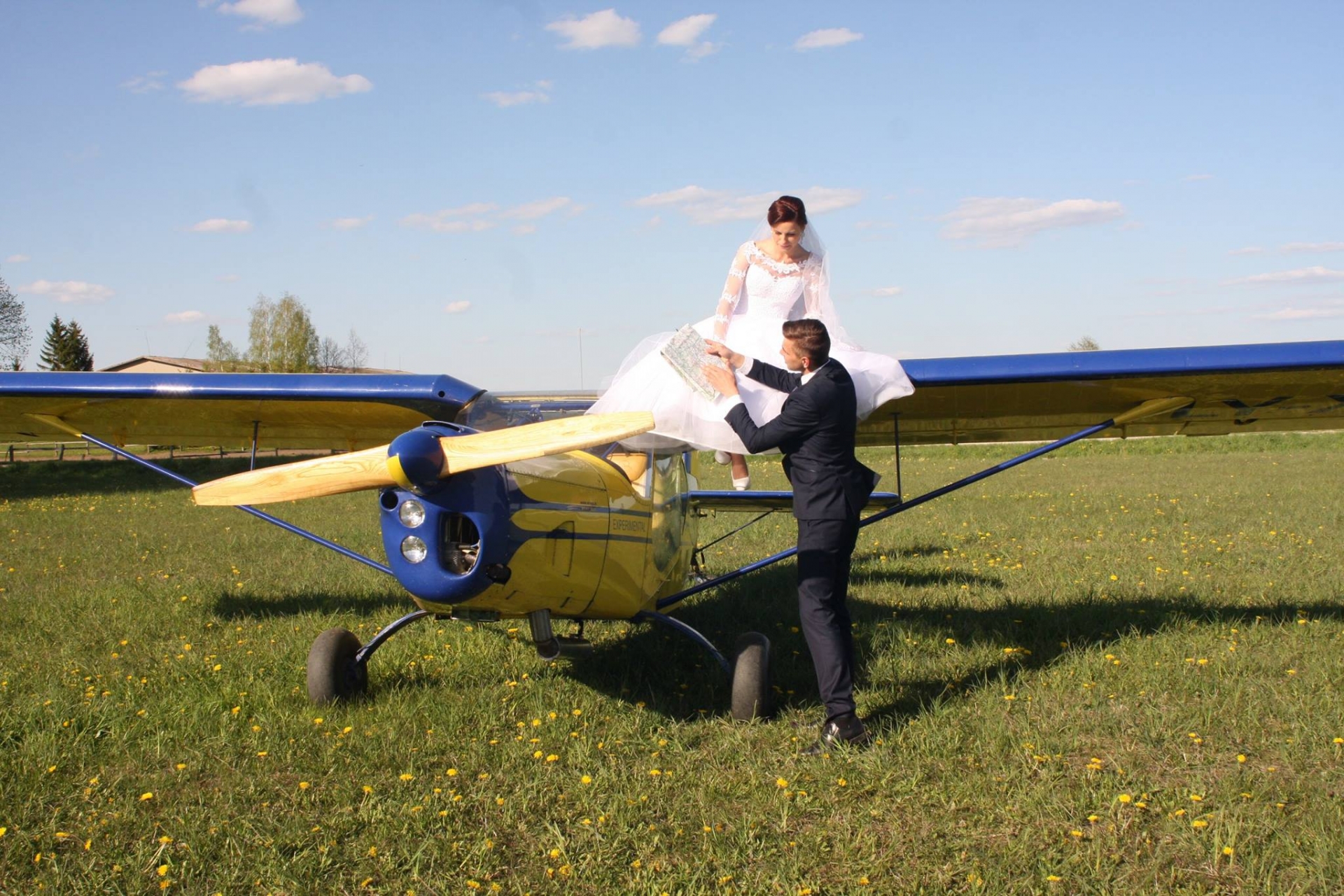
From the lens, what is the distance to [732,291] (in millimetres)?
5984

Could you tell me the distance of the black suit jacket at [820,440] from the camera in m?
4.88

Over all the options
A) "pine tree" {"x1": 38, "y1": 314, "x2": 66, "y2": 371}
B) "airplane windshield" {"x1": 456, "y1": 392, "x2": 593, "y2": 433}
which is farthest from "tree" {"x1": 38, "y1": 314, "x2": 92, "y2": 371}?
"airplane windshield" {"x1": 456, "y1": 392, "x2": 593, "y2": 433}

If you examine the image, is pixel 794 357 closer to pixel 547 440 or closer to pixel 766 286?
pixel 766 286

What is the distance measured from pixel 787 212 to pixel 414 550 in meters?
2.95

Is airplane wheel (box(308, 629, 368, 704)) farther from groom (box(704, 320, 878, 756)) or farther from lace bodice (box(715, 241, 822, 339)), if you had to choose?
lace bodice (box(715, 241, 822, 339))

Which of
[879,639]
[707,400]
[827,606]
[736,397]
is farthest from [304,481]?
[879,639]

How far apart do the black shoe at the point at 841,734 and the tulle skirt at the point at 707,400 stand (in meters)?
1.41

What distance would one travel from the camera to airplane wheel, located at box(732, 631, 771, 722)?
17.5 feet

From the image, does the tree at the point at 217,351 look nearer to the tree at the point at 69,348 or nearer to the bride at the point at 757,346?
the tree at the point at 69,348

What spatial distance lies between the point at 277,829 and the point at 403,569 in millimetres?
1150

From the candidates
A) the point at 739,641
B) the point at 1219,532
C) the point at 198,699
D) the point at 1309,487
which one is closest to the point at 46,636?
the point at 198,699

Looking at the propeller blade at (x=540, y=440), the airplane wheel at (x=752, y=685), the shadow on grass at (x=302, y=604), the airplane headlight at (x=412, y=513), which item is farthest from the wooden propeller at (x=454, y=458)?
the shadow on grass at (x=302, y=604)

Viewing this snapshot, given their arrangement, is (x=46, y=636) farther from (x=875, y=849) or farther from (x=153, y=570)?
(x=875, y=849)

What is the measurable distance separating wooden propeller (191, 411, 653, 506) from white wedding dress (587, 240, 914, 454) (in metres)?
1.07
